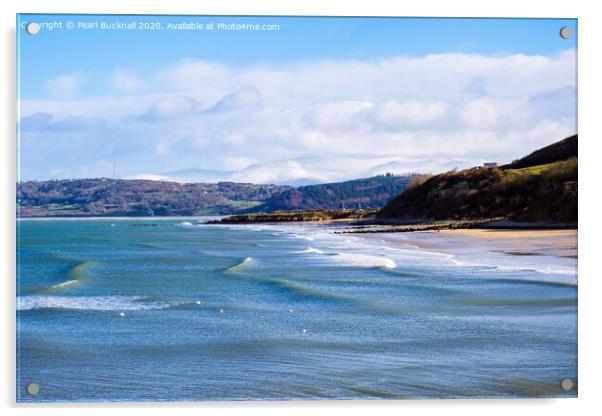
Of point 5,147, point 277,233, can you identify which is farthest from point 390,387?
point 277,233

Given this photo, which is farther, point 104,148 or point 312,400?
point 104,148

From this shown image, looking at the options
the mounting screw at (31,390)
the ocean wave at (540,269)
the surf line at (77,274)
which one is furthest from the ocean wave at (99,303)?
the ocean wave at (540,269)

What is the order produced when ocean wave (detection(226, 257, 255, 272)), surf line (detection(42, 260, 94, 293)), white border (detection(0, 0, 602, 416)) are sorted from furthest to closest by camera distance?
ocean wave (detection(226, 257, 255, 272)), surf line (detection(42, 260, 94, 293)), white border (detection(0, 0, 602, 416))

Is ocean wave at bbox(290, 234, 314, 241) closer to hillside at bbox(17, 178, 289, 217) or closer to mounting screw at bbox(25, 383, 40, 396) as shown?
hillside at bbox(17, 178, 289, 217)

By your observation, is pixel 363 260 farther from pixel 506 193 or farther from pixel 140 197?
pixel 140 197

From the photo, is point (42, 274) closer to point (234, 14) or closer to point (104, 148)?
Result: point (104, 148)

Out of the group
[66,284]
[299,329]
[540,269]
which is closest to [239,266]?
[66,284]

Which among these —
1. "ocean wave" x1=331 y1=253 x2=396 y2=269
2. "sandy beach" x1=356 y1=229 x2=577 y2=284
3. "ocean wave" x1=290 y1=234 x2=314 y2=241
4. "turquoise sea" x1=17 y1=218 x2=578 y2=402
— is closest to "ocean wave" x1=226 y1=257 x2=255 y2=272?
"turquoise sea" x1=17 y1=218 x2=578 y2=402

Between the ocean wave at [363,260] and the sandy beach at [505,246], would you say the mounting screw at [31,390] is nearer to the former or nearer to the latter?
the ocean wave at [363,260]
